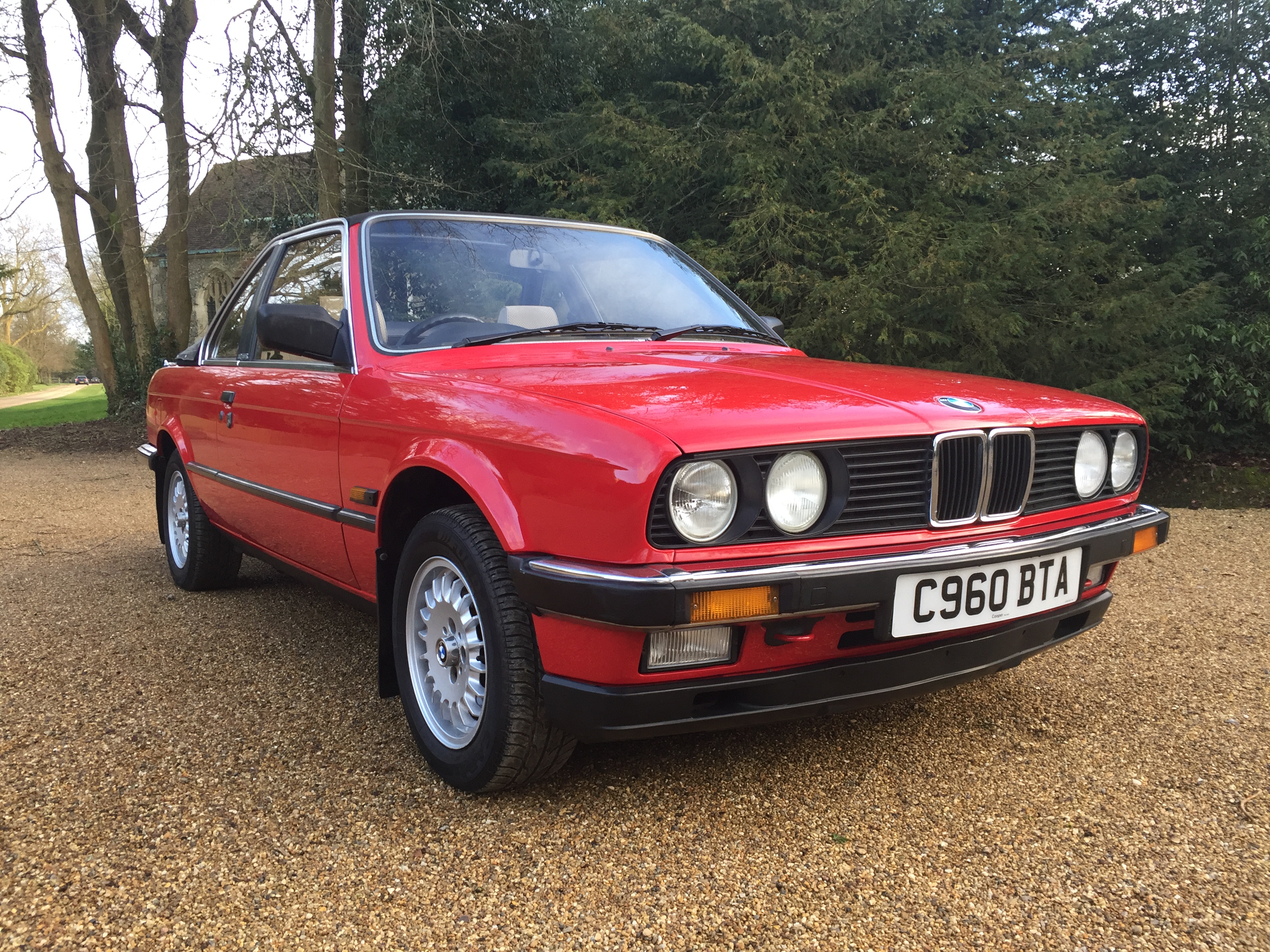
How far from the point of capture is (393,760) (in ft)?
8.83

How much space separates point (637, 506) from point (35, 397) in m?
57.3

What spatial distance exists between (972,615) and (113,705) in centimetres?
271

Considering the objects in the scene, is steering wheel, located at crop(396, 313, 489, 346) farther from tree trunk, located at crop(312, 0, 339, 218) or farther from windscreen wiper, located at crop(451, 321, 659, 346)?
tree trunk, located at crop(312, 0, 339, 218)

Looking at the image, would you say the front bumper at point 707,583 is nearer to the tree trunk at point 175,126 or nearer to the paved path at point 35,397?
the tree trunk at point 175,126

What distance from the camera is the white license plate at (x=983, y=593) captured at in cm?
215

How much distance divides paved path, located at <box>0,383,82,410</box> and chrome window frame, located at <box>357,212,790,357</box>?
1561 inches

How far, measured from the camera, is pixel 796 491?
2096 millimetres

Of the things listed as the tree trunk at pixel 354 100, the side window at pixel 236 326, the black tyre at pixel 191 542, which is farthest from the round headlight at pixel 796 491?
the tree trunk at pixel 354 100

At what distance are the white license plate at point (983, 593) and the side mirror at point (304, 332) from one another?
1.85 meters

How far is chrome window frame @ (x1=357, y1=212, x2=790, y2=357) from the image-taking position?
2.97 m

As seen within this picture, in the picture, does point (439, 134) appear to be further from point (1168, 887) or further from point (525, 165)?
point (1168, 887)

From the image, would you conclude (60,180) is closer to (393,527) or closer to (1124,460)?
(393,527)

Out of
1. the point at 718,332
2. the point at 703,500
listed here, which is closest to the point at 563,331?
the point at 718,332

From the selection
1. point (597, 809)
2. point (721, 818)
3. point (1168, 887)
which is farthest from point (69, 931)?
point (1168, 887)
